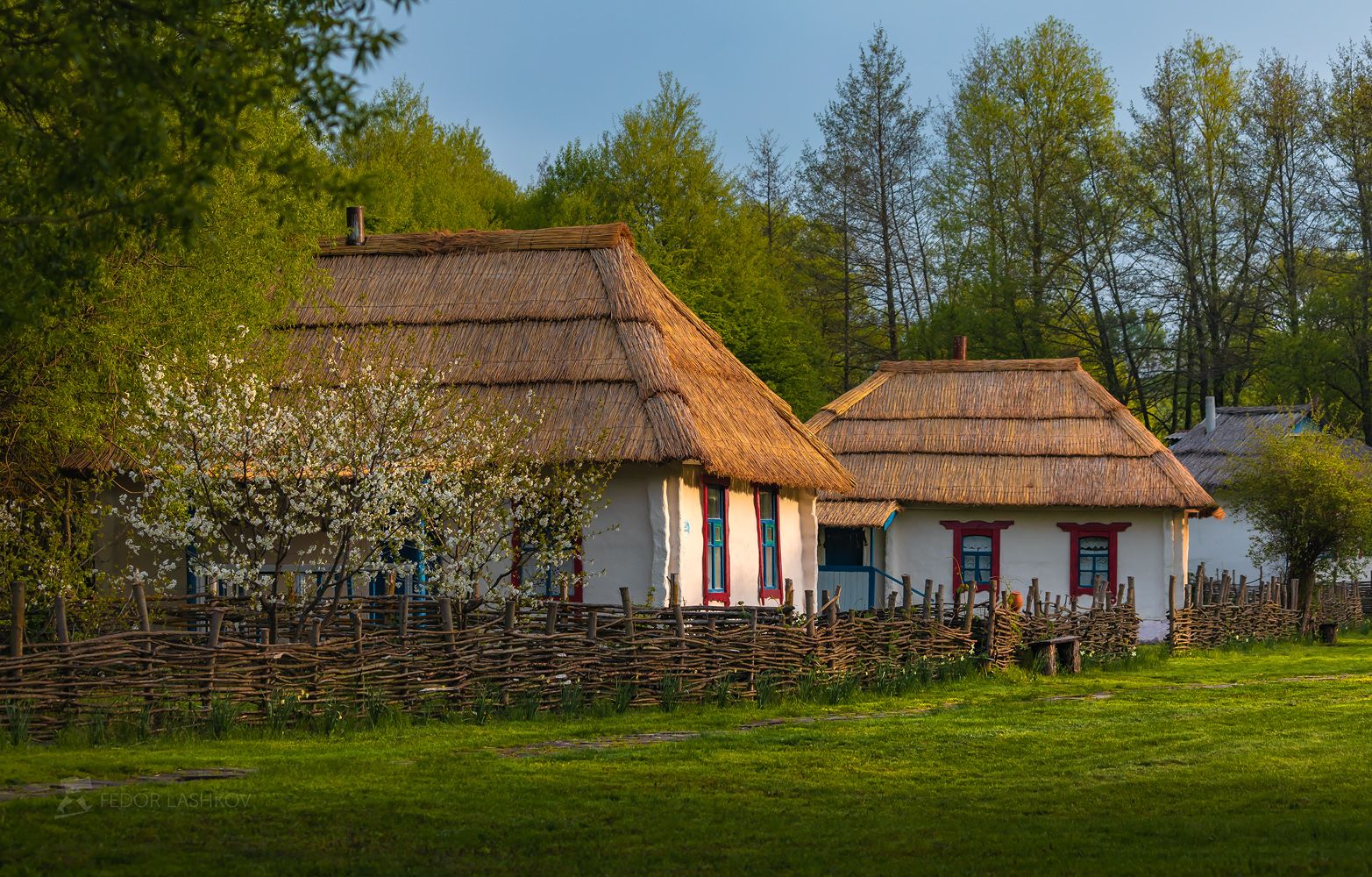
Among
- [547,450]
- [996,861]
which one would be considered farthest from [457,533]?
[996,861]

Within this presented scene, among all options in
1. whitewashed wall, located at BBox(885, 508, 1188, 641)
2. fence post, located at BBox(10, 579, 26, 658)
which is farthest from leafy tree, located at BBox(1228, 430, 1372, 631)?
fence post, located at BBox(10, 579, 26, 658)

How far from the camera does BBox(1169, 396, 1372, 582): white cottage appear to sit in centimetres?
4222

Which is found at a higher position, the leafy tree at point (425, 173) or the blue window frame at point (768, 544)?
the leafy tree at point (425, 173)

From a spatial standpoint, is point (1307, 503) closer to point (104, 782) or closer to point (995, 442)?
point (995, 442)

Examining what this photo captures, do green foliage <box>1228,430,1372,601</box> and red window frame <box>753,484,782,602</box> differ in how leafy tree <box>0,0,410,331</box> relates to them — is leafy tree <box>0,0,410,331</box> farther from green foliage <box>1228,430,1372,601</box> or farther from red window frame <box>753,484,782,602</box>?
green foliage <box>1228,430,1372,601</box>

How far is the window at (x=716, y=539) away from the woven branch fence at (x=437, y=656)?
291 centimetres

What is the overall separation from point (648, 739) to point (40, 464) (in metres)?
9.61

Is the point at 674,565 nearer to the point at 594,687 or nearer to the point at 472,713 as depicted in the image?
the point at 594,687

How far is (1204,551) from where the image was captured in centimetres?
4322

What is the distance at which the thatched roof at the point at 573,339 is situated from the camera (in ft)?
66.9

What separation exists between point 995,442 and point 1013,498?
2.05m

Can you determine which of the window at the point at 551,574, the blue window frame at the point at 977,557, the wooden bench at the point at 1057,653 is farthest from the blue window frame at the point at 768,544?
the blue window frame at the point at 977,557

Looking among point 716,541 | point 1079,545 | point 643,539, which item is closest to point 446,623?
point 643,539

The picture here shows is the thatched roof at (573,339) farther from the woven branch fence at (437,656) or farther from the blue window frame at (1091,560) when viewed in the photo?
the blue window frame at (1091,560)
